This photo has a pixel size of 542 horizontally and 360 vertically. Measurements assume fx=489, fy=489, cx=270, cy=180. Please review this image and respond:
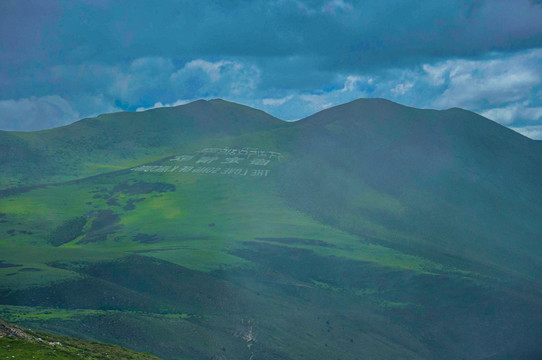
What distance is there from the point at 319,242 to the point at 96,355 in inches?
5088

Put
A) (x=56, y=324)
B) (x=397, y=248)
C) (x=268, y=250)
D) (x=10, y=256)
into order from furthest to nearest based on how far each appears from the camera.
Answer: (x=397, y=248)
(x=268, y=250)
(x=10, y=256)
(x=56, y=324)

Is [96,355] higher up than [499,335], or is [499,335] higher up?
[96,355]

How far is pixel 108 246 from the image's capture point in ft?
582

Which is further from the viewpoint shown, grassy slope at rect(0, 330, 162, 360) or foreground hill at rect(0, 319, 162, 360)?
foreground hill at rect(0, 319, 162, 360)

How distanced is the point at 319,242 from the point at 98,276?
86.3 meters

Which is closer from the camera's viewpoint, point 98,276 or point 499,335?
point 98,276

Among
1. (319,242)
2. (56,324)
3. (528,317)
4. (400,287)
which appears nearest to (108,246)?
(319,242)

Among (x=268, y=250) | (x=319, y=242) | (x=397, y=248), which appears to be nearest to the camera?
(x=268, y=250)

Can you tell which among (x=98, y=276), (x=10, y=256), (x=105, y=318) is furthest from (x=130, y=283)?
(x=10, y=256)

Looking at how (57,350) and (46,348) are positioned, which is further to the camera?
(57,350)

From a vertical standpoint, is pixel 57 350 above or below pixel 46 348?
below

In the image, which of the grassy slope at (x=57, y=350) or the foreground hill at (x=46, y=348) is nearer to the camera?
the grassy slope at (x=57, y=350)

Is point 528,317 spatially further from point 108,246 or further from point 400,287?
point 108,246

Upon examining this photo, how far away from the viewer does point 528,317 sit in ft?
472
